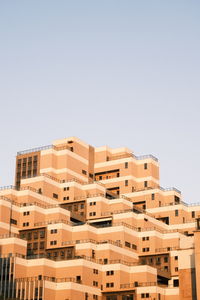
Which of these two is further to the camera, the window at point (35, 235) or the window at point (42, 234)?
Answer: the window at point (35, 235)

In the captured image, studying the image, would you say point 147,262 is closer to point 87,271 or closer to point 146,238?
point 146,238

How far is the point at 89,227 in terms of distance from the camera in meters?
159

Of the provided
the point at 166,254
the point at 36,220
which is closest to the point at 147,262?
the point at 166,254

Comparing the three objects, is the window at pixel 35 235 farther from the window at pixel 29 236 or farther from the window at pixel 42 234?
the window at pixel 42 234

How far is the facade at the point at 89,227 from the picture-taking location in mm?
140375

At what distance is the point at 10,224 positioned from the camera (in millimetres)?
158625

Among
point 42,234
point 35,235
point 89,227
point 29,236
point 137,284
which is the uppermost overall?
point 89,227

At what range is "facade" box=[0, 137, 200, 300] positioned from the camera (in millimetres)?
140375

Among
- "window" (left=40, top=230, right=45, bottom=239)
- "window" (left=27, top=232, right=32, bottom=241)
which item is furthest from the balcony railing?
"window" (left=27, top=232, right=32, bottom=241)

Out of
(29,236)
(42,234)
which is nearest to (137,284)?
(42,234)

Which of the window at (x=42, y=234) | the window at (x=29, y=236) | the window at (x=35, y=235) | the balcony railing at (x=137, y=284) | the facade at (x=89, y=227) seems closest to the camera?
the facade at (x=89, y=227)

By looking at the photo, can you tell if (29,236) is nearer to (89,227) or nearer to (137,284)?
(89,227)

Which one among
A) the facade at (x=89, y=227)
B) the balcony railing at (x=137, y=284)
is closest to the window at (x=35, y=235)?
the facade at (x=89, y=227)

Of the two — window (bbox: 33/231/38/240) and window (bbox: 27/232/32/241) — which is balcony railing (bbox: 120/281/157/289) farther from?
window (bbox: 27/232/32/241)
